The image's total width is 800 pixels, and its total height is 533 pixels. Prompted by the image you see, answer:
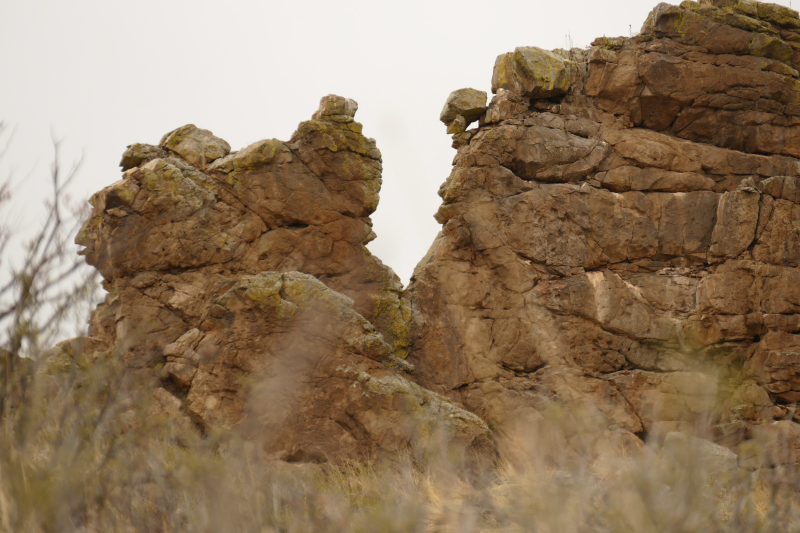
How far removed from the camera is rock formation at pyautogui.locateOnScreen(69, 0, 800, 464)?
10719 millimetres

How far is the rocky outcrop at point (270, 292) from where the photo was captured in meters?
10.5

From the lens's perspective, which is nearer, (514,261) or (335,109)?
(514,261)

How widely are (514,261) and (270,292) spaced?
4849 mm

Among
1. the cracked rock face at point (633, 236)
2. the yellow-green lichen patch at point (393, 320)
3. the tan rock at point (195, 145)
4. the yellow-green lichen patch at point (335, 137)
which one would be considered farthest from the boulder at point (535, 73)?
the tan rock at point (195, 145)

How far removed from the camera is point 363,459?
10.4 meters

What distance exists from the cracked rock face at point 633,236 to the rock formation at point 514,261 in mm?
41

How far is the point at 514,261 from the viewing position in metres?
12.5

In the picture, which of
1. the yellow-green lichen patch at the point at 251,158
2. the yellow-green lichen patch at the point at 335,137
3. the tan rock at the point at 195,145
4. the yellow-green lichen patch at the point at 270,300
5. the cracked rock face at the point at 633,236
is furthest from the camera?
the yellow-green lichen patch at the point at 335,137

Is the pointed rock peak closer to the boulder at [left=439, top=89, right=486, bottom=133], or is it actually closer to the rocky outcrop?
the rocky outcrop

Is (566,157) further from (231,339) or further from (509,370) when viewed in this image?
(231,339)

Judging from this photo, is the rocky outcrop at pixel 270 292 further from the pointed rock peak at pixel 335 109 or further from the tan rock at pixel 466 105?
the tan rock at pixel 466 105

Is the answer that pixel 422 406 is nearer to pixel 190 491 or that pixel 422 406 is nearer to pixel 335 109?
pixel 190 491

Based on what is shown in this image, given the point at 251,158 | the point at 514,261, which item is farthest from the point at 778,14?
the point at 251,158

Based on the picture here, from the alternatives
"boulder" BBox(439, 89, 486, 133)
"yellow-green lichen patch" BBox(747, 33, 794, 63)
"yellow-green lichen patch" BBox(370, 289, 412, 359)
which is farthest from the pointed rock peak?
"yellow-green lichen patch" BBox(747, 33, 794, 63)
